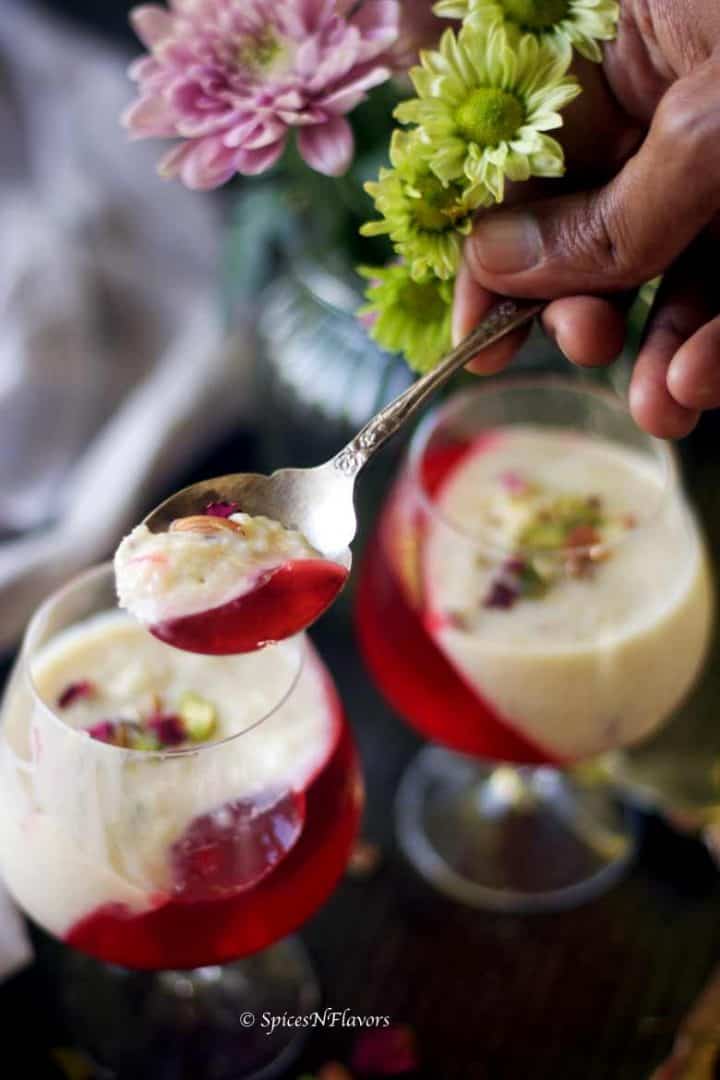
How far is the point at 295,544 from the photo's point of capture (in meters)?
0.79

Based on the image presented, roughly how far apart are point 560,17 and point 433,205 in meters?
0.14

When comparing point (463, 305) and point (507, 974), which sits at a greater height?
point (463, 305)

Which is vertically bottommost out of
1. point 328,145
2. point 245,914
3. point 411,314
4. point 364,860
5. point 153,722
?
point 364,860

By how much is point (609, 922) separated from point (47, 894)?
1.78 ft

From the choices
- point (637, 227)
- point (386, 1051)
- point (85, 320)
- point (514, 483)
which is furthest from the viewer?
point (85, 320)

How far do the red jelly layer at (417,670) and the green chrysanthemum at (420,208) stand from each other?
12.9 inches

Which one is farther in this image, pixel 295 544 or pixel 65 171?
pixel 65 171

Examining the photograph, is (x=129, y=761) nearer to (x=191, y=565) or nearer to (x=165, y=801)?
(x=165, y=801)

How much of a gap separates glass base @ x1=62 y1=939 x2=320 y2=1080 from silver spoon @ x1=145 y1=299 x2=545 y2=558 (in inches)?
18.8

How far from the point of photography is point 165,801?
0.82 meters

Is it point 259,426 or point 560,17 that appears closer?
point 560,17

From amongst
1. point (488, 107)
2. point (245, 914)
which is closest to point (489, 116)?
point (488, 107)

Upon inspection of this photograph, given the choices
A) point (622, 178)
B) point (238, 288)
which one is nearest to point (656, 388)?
point (622, 178)

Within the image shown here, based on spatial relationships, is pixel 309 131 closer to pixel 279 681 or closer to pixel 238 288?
pixel 279 681
